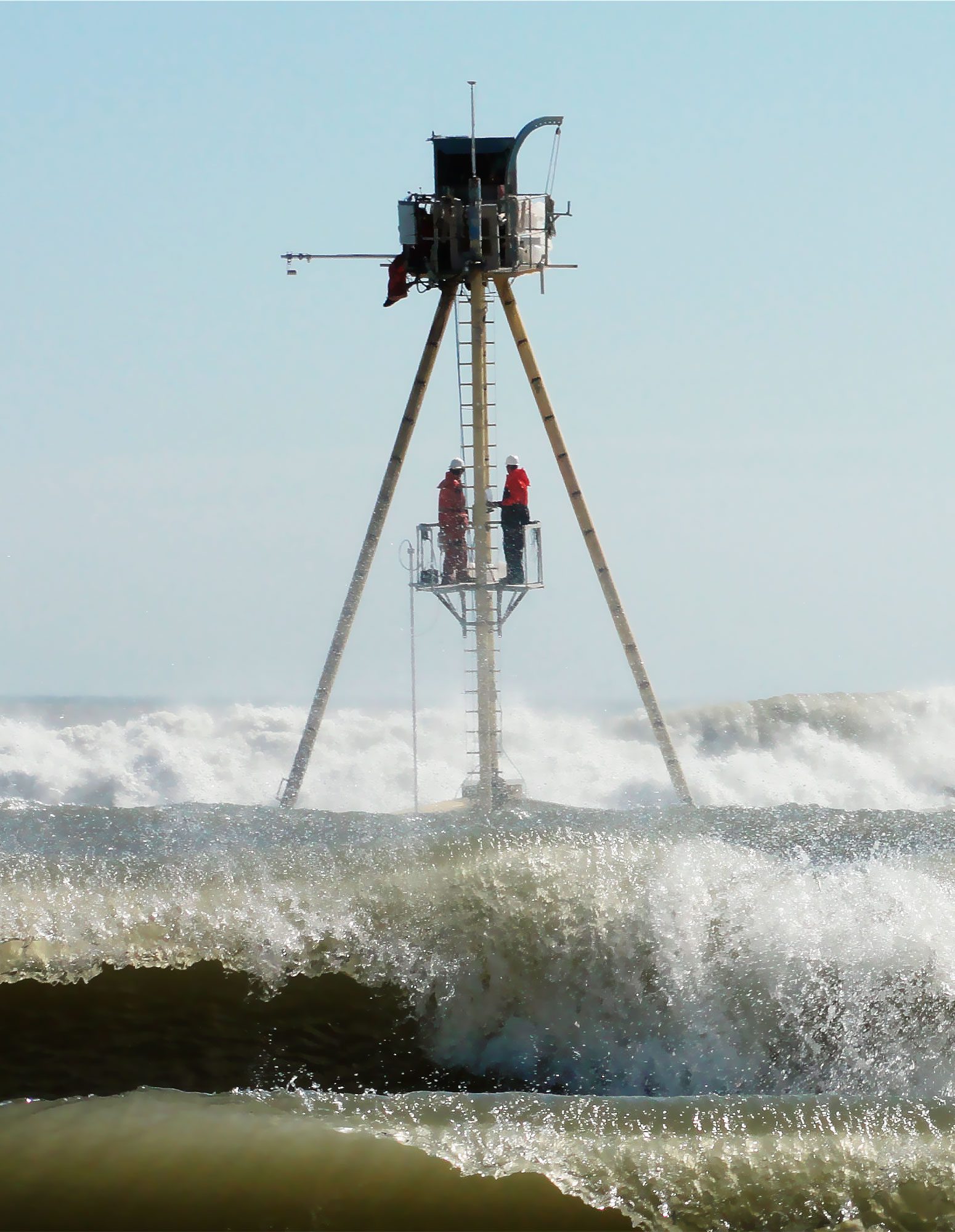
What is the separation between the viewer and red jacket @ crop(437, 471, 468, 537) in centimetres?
1400

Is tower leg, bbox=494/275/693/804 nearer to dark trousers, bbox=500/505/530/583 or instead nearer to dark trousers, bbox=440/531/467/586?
dark trousers, bbox=500/505/530/583

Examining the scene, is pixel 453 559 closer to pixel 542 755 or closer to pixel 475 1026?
pixel 475 1026

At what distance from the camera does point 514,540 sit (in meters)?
13.8

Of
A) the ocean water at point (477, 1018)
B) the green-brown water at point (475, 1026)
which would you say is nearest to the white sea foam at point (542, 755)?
the ocean water at point (477, 1018)

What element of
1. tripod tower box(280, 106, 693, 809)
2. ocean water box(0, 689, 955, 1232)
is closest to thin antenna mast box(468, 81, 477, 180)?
tripod tower box(280, 106, 693, 809)

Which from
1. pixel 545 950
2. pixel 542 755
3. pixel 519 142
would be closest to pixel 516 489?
pixel 519 142

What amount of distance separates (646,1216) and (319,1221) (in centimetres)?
112

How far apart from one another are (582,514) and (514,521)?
0.69m

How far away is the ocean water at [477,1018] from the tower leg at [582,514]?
541 centimetres

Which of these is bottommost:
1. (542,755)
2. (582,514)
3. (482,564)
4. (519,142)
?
(542,755)

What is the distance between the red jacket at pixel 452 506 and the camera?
551 inches

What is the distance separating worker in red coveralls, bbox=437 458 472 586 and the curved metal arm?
108 inches

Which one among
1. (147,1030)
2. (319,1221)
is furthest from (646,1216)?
(147,1030)

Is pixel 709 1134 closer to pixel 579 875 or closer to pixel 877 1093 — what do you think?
pixel 877 1093
